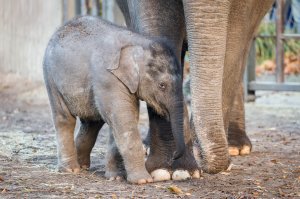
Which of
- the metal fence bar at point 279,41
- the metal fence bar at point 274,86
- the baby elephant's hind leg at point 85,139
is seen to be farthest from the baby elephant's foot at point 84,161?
the metal fence bar at point 279,41

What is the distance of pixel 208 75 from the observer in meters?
6.73

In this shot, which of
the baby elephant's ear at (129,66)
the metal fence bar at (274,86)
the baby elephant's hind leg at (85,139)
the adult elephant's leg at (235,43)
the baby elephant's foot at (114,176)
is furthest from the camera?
the metal fence bar at (274,86)

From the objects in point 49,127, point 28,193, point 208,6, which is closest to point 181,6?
point 208,6

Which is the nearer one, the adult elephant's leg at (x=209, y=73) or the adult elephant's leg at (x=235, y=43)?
the adult elephant's leg at (x=209, y=73)

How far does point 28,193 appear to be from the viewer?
665 cm

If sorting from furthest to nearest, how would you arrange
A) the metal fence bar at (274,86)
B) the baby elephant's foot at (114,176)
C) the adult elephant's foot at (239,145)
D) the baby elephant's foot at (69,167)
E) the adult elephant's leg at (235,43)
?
the metal fence bar at (274,86) → the adult elephant's foot at (239,145) → the baby elephant's foot at (69,167) → the adult elephant's leg at (235,43) → the baby elephant's foot at (114,176)

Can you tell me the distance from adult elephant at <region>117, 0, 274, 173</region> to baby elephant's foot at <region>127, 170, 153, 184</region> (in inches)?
10.4

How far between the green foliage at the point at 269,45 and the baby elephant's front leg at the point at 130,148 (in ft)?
34.4

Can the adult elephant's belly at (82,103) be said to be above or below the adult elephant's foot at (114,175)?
above

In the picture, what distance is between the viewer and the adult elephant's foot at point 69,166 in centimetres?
744

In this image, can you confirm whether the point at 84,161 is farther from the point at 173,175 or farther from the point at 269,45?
the point at 269,45

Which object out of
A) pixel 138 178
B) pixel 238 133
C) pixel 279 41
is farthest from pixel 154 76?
pixel 279 41

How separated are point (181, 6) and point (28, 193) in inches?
72.2

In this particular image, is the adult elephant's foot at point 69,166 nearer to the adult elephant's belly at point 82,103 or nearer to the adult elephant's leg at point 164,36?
the adult elephant's belly at point 82,103
